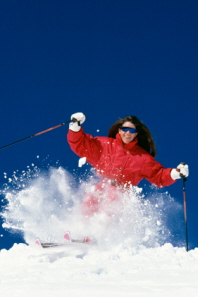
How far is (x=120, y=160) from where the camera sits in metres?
5.99

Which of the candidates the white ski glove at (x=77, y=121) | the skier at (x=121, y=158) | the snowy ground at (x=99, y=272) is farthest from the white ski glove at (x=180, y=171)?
the white ski glove at (x=77, y=121)

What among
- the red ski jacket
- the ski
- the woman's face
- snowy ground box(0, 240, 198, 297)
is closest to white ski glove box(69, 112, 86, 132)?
the red ski jacket

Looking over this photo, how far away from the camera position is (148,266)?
4.52 meters

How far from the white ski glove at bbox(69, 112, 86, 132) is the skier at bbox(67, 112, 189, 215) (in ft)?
0.47

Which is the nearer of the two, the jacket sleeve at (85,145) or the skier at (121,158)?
the jacket sleeve at (85,145)

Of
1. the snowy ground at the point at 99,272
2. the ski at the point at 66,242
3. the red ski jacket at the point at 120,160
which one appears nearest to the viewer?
the snowy ground at the point at 99,272

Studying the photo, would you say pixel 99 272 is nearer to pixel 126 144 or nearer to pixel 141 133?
pixel 126 144

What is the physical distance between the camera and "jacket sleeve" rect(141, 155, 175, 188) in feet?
19.2

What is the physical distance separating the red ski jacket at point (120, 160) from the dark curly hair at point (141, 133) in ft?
0.59

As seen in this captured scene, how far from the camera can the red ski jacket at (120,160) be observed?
5.95 metres

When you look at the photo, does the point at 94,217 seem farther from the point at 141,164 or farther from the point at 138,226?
the point at 141,164

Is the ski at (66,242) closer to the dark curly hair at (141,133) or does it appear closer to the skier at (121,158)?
the skier at (121,158)

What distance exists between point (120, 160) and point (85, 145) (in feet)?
2.18

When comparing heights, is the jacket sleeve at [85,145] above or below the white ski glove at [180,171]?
above
